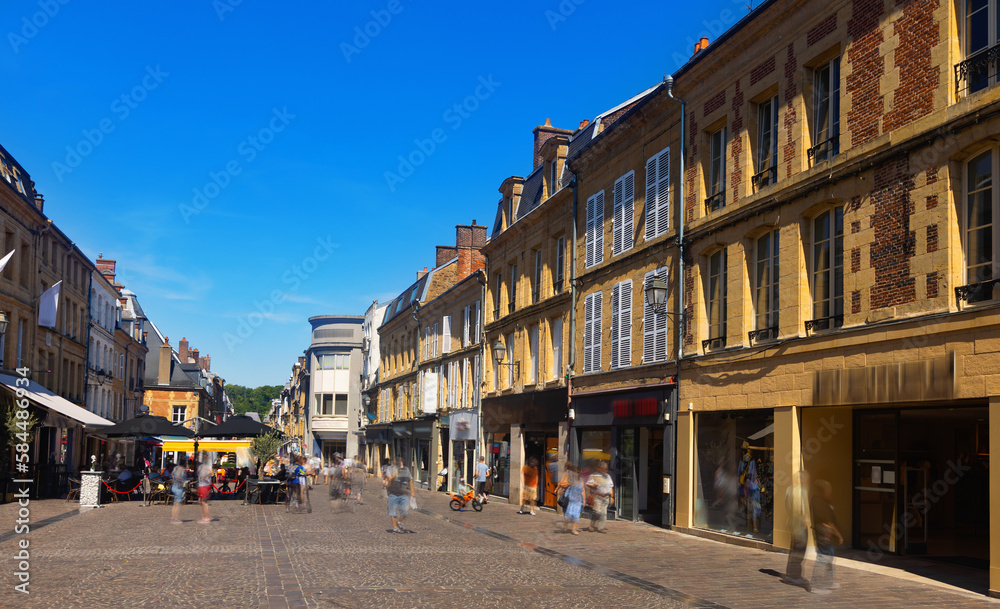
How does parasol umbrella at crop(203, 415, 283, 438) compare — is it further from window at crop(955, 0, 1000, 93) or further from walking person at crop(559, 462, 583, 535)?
window at crop(955, 0, 1000, 93)

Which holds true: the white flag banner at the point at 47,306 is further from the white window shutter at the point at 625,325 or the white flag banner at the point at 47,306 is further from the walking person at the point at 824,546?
the walking person at the point at 824,546

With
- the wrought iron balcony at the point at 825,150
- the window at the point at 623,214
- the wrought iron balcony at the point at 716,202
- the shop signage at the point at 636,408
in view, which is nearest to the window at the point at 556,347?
→ the window at the point at 623,214

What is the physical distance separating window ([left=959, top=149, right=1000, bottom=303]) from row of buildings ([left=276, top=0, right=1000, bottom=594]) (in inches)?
1.1

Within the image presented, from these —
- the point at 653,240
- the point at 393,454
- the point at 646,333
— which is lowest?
the point at 393,454

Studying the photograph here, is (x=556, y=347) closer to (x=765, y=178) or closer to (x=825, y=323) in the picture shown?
(x=765, y=178)

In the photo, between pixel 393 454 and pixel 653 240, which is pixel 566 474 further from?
pixel 393 454

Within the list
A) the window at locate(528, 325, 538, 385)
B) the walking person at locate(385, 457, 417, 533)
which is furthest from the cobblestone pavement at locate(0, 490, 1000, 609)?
the window at locate(528, 325, 538, 385)

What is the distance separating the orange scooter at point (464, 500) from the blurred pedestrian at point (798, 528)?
14408 millimetres

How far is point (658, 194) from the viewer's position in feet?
68.3

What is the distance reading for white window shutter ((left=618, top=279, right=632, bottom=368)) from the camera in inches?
862

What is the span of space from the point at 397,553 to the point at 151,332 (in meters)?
64.2

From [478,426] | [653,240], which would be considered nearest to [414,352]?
[478,426]

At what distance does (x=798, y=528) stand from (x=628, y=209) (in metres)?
12.1

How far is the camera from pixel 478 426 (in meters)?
34.2
